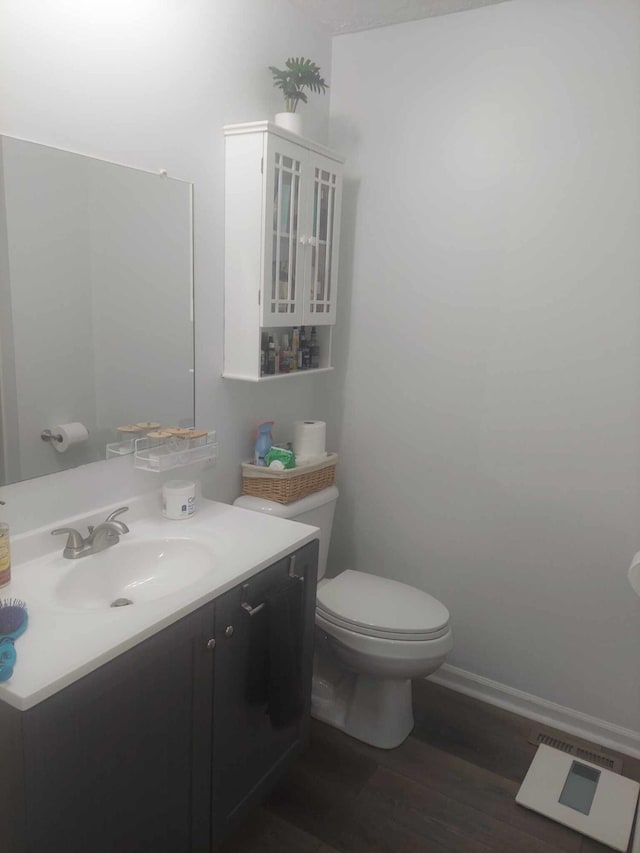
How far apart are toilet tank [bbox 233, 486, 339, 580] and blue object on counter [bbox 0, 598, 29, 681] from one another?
3.15ft

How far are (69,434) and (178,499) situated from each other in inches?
15.4

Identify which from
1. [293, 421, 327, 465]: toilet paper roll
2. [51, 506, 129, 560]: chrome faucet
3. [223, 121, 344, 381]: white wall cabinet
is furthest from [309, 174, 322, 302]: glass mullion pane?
[51, 506, 129, 560]: chrome faucet

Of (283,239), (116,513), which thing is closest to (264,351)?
(283,239)

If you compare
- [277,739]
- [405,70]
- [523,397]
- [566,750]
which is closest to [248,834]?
[277,739]

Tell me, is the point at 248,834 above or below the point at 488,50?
below

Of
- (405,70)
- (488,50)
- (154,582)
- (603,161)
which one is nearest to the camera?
(154,582)

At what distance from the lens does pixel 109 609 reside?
4.35 feet

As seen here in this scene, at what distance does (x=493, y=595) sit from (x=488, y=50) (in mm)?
1960

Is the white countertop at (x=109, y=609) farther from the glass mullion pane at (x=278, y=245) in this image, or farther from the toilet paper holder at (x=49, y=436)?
the glass mullion pane at (x=278, y=245)

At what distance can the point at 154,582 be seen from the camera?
167cm

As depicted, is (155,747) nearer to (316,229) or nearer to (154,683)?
(154,683)

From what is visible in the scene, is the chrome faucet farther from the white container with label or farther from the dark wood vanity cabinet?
the dark wood vanity cabinet

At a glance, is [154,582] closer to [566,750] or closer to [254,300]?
[254,300]

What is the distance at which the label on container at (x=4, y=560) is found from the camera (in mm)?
1355
